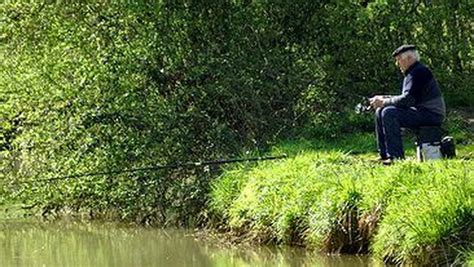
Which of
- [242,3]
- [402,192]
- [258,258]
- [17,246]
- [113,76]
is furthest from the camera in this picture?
[242,3]

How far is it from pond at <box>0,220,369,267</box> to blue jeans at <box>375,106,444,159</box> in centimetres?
157

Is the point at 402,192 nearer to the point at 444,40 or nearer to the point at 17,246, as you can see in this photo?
the point at 17,246

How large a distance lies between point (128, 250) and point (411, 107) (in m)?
3.98

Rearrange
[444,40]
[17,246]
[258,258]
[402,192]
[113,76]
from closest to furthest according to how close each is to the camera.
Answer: [402,192] → [258,258] → [17,246] → [113,76] → [444,40]

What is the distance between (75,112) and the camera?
1552 centimetres

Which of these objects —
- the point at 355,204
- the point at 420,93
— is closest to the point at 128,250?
the point at 355,204

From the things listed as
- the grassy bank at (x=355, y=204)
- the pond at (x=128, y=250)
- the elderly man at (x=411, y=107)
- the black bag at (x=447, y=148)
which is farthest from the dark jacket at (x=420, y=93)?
the pond at (x=128, y=250)

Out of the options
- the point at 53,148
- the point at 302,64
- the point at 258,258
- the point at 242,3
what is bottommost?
the point at 258,258

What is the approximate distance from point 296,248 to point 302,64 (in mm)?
5783

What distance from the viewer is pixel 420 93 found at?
11555 millimetres

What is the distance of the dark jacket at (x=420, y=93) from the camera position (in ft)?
37.8

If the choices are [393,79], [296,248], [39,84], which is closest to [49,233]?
[39,84]

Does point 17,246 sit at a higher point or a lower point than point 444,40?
lower

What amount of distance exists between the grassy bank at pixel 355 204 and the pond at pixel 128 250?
27cm
